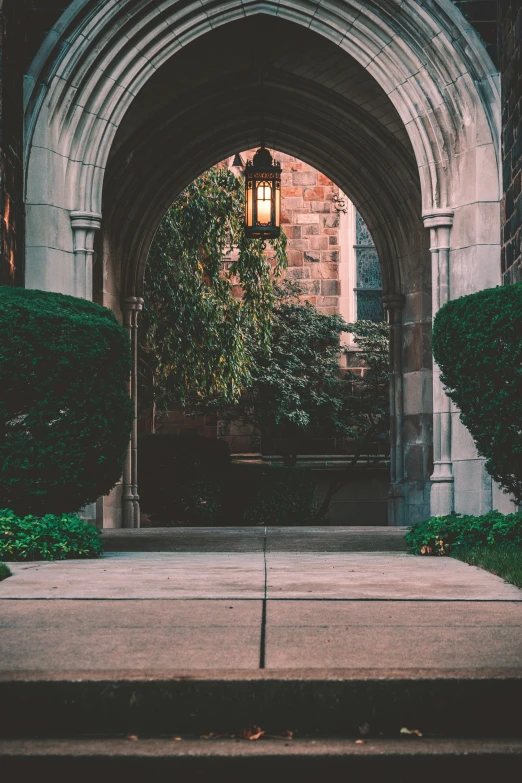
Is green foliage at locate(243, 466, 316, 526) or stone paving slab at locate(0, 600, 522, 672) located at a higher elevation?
→ stone paving slab at locate(0, 600, 522, 672)

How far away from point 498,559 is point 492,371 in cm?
116

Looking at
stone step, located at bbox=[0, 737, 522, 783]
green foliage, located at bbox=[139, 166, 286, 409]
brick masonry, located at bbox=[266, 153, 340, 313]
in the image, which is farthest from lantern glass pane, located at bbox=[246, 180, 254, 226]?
stone step, located at bbox=[0, 737, 522, 783]

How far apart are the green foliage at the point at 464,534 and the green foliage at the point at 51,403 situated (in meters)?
2.17

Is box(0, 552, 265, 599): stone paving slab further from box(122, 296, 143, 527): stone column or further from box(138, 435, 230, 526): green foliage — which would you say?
box(138, 435, 230, 526): green foliage

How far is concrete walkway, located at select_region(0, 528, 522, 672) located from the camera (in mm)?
3303

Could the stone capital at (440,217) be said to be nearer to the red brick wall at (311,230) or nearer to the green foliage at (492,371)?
the green foliage at (492,371)

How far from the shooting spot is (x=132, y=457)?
13180mm

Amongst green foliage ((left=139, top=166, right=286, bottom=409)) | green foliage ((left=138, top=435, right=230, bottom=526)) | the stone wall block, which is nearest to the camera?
green foliage ((left=139, top=166, right=286, bottom=409))

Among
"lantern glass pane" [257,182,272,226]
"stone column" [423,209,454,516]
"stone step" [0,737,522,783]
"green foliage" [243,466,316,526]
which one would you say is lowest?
"green foliage" [243,466,316,526]

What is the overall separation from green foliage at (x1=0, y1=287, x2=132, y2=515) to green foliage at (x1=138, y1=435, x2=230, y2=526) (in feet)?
26.9

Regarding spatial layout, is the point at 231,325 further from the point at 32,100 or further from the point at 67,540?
the point at 67,540

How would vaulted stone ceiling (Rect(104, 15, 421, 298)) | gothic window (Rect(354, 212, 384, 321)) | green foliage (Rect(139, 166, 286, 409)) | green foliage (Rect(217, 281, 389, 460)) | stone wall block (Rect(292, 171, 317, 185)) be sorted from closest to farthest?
vaulted stone ceiling (Rect(104, 15, 421, 298)) → green foliage (Rect(139, 166, 286, 409)) → green foliage (Rect(217, 281, 389, 460)) → stone wall block (Rect(292, 171, 317, 185)) → gothic window (Rect(354, 212, 384, 321))

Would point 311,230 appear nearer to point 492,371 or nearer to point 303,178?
point 303,178

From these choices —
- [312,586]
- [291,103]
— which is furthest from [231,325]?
[312,586]
